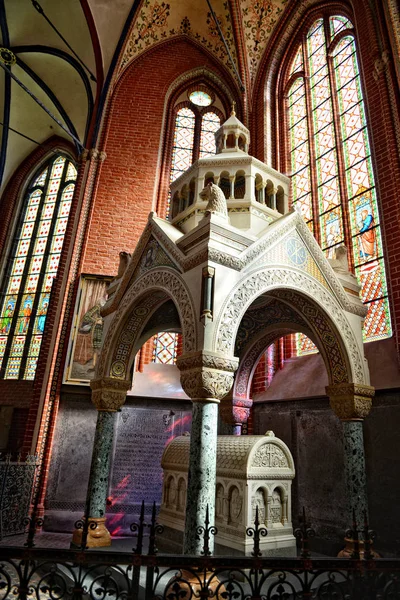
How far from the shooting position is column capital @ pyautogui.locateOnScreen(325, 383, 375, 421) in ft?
16.3

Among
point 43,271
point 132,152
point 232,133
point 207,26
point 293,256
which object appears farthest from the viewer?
point 43,271

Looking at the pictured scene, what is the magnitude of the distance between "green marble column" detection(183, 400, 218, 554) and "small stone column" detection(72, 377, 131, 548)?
187 centimetres

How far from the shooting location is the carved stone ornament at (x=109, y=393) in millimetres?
5492

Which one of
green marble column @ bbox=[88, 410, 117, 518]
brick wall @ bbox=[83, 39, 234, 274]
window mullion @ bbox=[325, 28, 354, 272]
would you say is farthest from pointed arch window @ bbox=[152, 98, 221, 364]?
green marble column @ bbox=[88, 410, 117, 518]

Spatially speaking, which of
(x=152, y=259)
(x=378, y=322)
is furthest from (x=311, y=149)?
(x=152, y=259)

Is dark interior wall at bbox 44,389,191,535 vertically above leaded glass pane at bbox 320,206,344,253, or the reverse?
leaded glass pane at bbox 320,206,344,253

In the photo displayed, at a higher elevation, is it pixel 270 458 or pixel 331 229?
pixel 331 229

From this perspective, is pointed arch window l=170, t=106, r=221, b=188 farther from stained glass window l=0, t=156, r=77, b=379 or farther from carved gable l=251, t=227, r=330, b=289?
carved gable l=251, t=227, r=330, b=289

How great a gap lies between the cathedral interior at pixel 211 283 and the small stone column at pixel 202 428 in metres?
0.02

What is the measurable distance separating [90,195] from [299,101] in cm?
512

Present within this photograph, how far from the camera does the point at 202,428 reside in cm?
384

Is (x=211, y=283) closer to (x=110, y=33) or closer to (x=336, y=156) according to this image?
(x=336, y=156)

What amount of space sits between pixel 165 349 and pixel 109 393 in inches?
135

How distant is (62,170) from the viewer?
1471cm
